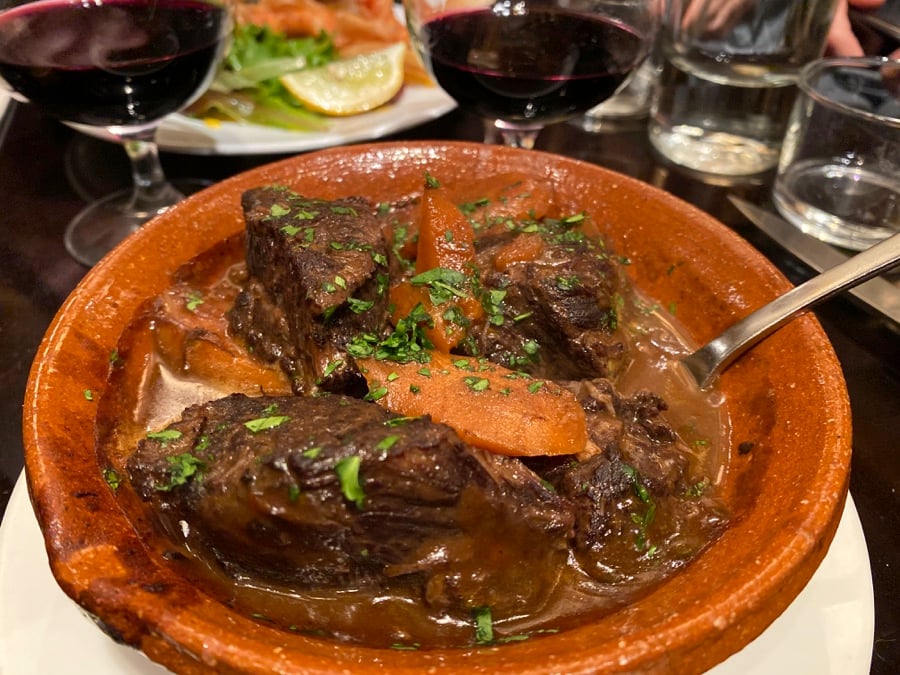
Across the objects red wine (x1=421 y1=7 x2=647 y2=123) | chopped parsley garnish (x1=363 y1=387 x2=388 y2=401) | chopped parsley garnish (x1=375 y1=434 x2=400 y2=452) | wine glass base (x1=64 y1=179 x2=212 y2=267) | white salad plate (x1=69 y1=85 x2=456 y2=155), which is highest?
red wine (x1=421 y1=7 x2=647 y2=123)

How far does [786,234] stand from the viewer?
2504 millimetres

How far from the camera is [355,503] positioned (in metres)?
1.08

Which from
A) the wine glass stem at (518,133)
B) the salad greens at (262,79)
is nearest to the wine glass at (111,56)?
the salad greens at (262,79)

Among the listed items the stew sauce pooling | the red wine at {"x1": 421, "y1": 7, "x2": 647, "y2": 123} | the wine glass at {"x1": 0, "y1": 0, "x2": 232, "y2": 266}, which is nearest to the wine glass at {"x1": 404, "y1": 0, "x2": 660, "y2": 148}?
the red wine at {"x1": 421, "y1": 7, "x2": 647, "y2": 123}

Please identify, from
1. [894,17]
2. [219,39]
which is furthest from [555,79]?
[894,17]

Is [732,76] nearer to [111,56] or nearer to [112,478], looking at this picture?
[111,56]

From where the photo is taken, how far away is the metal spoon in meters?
1.57

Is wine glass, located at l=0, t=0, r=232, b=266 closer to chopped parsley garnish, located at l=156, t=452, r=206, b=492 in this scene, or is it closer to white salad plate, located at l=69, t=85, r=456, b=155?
white salad plate, located at l=69, t=85, r=456, b=155

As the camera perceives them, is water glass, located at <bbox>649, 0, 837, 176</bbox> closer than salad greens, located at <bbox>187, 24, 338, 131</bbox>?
Yes

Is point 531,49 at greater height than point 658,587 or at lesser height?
greater

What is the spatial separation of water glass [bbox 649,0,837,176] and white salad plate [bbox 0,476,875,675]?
2.14m

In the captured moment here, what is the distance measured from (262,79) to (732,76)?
2085 millimetres

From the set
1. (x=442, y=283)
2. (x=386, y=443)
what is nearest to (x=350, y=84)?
(x=442, y=283)

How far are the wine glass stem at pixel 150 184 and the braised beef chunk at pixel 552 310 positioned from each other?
165 centimetres
